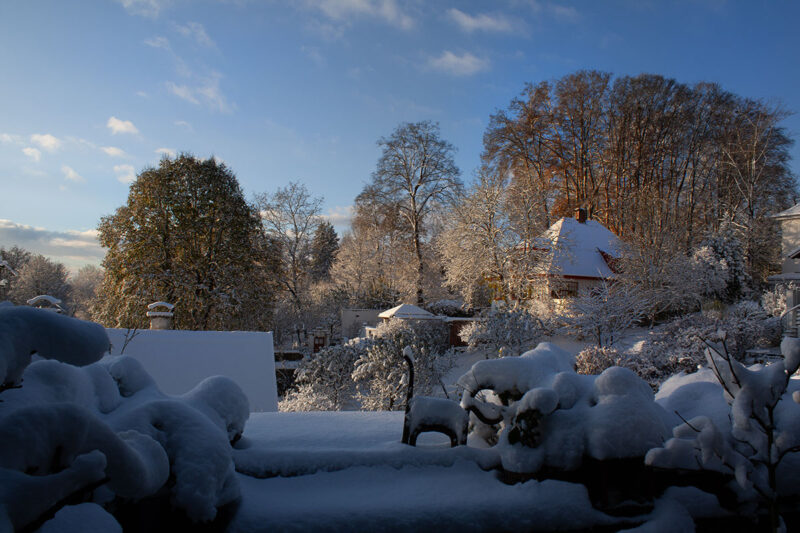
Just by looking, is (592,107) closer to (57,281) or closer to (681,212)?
(681,212)

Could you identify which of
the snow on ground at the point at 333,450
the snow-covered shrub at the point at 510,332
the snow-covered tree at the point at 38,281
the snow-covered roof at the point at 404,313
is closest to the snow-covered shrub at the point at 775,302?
the snow-covered shrub at the point at 510,332

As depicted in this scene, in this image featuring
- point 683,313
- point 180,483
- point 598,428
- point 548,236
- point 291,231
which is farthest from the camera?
point 291,231

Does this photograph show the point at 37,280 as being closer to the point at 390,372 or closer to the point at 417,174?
the point at 417,174

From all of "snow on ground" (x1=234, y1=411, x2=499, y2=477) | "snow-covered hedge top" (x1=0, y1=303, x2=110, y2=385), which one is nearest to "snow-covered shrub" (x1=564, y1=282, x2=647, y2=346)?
"snow on ground" (x1=234, y1=411, x2=499, y2=477)

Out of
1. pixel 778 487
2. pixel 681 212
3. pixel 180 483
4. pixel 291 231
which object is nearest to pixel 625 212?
pixel 681 212

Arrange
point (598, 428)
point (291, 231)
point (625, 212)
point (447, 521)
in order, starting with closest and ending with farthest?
point (447, 521)
point (598, 428)
point (625, 212)
point (291, 231)

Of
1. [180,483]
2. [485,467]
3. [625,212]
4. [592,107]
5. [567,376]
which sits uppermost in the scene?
[592,107]

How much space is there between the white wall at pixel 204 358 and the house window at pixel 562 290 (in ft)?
44.1

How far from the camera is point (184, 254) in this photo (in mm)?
18438

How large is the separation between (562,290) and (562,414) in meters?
18.4

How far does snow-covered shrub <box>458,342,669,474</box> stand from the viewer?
2.39 meters

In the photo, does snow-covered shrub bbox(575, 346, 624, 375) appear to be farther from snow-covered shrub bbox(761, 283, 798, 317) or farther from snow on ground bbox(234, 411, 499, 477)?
snow on ground bbox(234, 411, 499, 477)

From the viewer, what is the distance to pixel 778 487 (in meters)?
2.55

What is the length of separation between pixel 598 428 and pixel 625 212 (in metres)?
23.8
